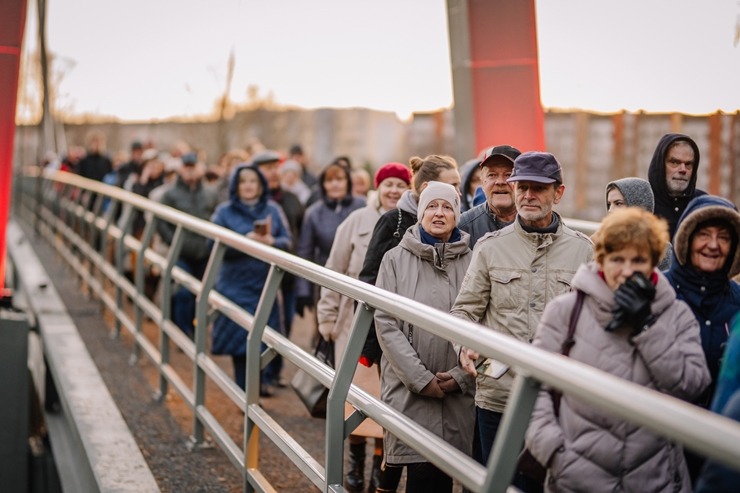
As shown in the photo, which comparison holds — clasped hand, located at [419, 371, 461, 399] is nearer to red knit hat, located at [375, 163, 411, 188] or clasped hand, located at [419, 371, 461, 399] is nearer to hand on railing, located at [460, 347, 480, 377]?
hand on railing, located at [460, 347, 480, 377]

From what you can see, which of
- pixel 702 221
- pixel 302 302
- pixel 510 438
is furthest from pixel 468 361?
pixel 302 302

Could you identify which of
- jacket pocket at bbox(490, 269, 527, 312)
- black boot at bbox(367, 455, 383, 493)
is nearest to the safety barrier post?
black boot at bbox(367, 455, 383, 493)

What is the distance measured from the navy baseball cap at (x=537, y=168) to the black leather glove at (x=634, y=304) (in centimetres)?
97

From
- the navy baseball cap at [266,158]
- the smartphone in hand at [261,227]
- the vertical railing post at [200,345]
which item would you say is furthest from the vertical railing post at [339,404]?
the navy baseball cap at [266,158]

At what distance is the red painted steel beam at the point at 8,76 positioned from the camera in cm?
1077

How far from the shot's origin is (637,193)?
4473mm

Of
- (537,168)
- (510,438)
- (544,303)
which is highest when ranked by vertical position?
(537,168)

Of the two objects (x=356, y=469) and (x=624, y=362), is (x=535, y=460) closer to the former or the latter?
(x=624, y=362)

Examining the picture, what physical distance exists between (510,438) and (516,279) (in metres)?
1.29

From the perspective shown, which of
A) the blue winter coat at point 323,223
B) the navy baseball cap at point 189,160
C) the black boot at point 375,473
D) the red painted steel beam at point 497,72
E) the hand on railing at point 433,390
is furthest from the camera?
the navy baseball cap at point 189,160

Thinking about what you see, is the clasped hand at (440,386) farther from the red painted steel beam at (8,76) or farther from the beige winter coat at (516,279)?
the red painted steel beam at (8,76)

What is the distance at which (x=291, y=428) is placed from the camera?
6637 millimetres

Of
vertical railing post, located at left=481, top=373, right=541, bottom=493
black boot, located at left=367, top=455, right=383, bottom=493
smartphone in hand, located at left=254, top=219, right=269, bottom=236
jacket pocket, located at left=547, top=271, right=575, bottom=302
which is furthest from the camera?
smartphone in hand, located at left=254, top=219, right=269, bottom=236

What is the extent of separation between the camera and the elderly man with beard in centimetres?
463
